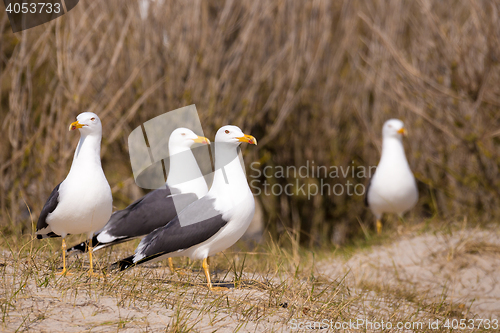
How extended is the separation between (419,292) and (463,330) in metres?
0.99

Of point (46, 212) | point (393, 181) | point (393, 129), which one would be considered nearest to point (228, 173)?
point (46, 212)

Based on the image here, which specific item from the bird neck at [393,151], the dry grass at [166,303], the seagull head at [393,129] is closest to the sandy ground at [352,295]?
the dry grass at [166,303]

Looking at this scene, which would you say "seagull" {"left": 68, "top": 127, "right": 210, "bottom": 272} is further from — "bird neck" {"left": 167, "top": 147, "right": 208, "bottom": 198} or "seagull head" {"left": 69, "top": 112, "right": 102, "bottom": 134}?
"seagull head" {"left": 69, "top": 112, "right": 102, "bottom": 134}

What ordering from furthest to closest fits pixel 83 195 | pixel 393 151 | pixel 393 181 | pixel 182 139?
pixel 393 151, pixel 393 181, pixel 182 139, pixel 83 195

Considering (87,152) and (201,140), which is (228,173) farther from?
(87,152)

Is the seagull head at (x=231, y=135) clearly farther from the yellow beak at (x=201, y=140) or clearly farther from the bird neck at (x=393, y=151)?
the bird neck at (x=393, y=151)

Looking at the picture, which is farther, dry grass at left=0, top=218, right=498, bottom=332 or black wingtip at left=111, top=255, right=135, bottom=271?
black wingtip at left=111, top=255, right=135, bottom=271

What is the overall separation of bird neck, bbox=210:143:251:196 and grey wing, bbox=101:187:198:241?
2.29 ft

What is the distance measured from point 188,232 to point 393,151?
402 cm

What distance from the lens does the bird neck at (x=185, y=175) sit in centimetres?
403

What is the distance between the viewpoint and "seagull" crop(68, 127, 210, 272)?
13.0 ft

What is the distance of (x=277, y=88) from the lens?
7.88 m

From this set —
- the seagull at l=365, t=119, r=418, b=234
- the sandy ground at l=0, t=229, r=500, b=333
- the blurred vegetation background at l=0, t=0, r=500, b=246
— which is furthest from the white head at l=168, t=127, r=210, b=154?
the seagull at l=365, t=119, r=418, b=234

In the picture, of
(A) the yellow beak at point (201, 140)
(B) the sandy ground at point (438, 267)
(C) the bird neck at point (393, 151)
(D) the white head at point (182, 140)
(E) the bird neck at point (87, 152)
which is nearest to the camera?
(E) the bird neck at point (87, 152)
